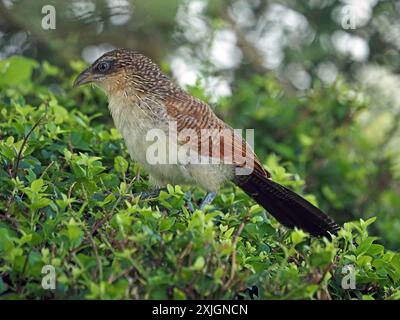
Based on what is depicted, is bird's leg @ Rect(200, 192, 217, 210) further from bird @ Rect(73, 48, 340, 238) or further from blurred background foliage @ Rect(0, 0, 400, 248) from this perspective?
blurred background foliage @ Rect(0, 0, 400, 248)

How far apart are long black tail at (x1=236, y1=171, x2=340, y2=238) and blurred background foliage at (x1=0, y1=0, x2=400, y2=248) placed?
0.86 meters

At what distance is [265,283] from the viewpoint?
2.29 m

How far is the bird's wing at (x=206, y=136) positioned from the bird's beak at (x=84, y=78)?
0.52m

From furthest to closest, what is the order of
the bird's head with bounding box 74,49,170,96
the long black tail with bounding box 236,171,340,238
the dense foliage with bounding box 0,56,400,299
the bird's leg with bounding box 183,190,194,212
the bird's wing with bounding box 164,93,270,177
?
1. the bird's head with bounding box 74,49,170,96
2. the bird's wing with bounding box 164,93,270,177
3. the long black tail with bounding box 236,171,340,238
4. the bird's leg with bounding box 183,190,194,212
5. the dense foliage with bounding box 0,56,400,299

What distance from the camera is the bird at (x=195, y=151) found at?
3.58 m

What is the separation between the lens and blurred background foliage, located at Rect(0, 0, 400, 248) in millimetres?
5336

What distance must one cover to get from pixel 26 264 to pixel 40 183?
0.40 meters

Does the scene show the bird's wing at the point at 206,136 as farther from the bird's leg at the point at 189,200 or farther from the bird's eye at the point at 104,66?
the bird's eye at the point at 104,66

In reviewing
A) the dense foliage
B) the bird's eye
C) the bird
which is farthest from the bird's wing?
the bird's eye

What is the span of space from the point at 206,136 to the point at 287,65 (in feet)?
10.2

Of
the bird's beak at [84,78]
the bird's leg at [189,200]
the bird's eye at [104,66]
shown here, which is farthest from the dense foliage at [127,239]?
the bird's eye at [104,66]

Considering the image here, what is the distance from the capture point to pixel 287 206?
358cm

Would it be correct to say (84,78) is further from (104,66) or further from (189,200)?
(189,200)

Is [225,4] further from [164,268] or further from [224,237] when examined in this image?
[164,268]
